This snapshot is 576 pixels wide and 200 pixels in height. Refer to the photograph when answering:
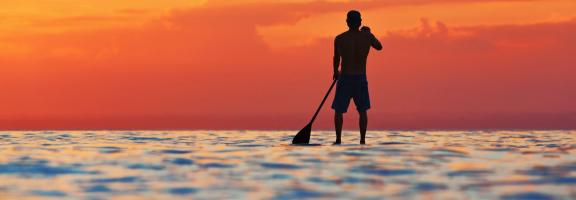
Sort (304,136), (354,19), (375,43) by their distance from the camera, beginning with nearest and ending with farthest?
(354,19)
(375,43)
(304,136)

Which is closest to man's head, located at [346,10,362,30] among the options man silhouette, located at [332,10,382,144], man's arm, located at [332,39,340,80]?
man silhouette, located at [332,10,382,144]

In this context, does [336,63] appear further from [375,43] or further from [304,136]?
[304,136]

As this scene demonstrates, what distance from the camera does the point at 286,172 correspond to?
8.56m

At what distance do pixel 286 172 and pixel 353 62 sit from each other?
531 cm

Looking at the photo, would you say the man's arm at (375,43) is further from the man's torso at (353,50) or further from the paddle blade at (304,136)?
the paddle blade at (304,136)

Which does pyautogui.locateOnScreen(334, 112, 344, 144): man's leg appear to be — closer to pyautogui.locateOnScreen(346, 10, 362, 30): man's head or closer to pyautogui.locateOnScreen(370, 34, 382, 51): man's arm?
pyautogui.locateOnScreen(370, 34, 382, 51): man's arm

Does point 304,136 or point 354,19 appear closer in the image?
point 354,19

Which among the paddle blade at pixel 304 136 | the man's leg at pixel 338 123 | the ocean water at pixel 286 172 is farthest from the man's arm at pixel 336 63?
the ocean water at pixel 286 172

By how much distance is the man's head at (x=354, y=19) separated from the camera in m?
13.6

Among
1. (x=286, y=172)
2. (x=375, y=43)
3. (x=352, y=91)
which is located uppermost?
(x=375, y=43)

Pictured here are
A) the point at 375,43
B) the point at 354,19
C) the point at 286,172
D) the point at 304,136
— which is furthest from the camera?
the point at 304,136

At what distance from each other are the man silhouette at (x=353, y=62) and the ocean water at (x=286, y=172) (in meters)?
1.26

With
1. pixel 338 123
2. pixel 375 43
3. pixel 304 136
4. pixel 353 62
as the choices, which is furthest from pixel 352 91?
pixel 304 136

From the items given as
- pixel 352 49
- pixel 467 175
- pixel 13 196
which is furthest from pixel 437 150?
pixel 13 196
